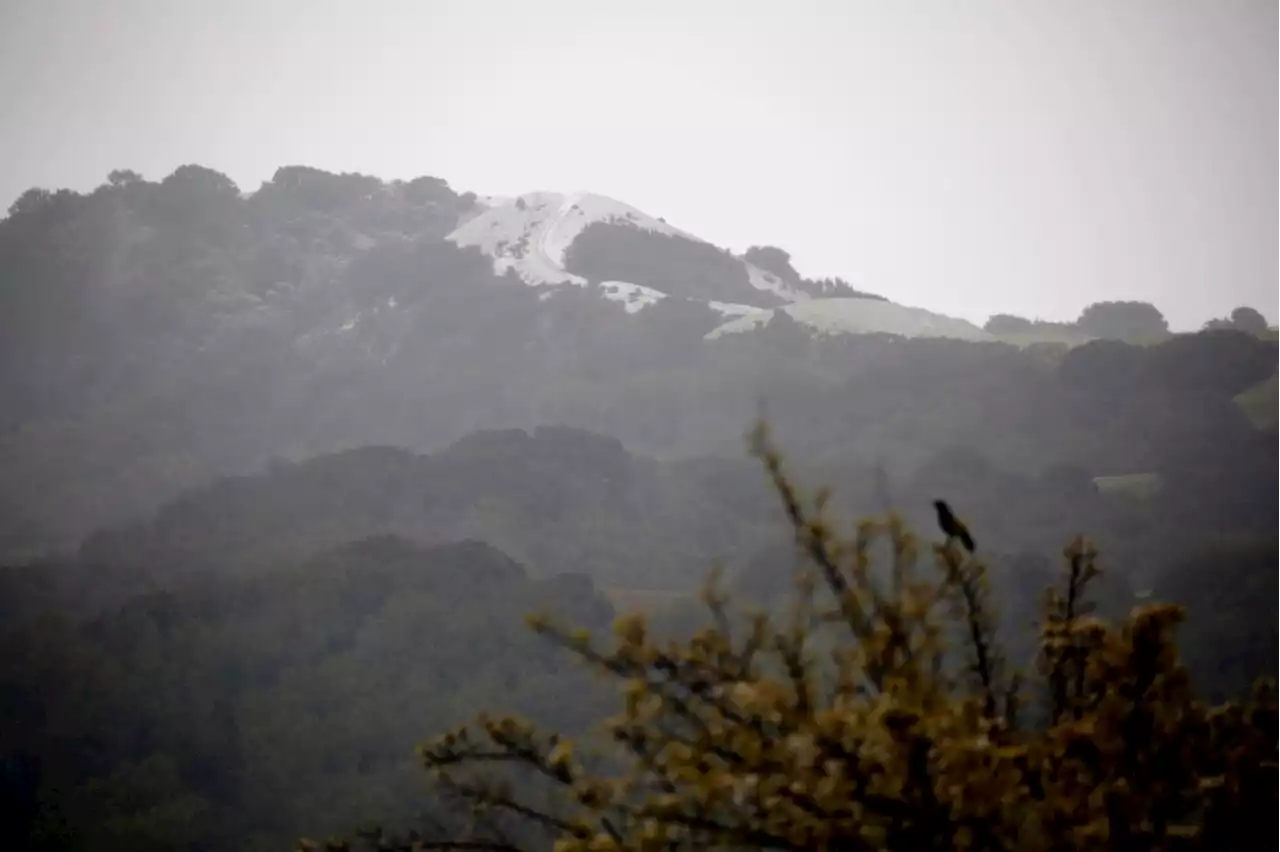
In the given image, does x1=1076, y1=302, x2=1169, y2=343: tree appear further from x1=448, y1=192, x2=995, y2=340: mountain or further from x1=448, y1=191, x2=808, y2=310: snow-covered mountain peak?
x1=448, y1=191, x2=808, y2=310: snow-covered mountain peak

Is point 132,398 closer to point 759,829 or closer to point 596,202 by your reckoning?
point 596,202

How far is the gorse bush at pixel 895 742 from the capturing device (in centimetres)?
180

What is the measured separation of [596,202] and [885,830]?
39.9 meters

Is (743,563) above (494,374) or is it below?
below

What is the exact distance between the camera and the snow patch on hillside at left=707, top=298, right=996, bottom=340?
30234mm

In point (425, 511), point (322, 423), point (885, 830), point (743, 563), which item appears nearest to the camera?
point (885, 830)

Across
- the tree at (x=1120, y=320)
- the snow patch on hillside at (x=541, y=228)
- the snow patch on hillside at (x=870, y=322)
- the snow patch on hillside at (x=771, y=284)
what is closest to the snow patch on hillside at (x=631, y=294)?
the snow patch on hillside at (x=541, y=228)

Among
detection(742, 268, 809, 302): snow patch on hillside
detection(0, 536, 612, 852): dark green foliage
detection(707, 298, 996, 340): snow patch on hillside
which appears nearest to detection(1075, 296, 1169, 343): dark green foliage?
detection(707, 298, 996, 340): snow patch on hillside

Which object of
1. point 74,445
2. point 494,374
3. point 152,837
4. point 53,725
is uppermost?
point 494,374

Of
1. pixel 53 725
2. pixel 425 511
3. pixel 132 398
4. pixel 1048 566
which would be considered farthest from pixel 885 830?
pixel 132 398

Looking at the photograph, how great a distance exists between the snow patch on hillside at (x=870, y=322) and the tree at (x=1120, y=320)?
3939 mm

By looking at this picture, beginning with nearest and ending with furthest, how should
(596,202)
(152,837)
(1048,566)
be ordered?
(152,837)
(1048,566)
(596,202)

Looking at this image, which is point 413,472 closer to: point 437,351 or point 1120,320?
point 437,351

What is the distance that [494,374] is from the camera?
105 feet
